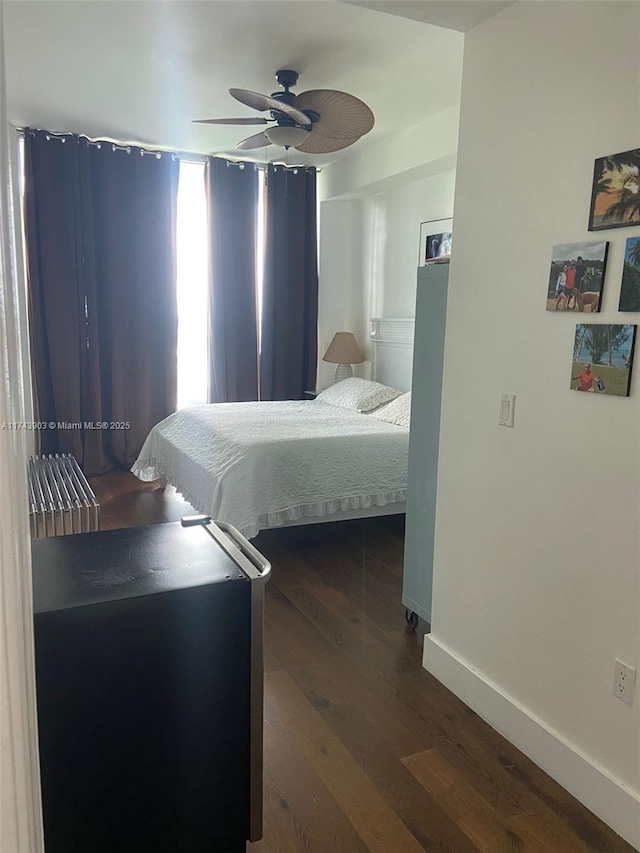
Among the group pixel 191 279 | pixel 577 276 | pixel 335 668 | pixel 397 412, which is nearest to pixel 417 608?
pixel 335 668

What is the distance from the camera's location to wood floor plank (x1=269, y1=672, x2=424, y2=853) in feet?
5.35

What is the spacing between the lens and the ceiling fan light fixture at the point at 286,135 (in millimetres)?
3213

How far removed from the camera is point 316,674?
7.79 ft

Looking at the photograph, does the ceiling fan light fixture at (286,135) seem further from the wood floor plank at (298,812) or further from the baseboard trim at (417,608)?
the wood floor plank at (298,812)

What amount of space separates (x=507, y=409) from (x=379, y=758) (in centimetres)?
118

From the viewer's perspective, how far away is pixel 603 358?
1.66 metres

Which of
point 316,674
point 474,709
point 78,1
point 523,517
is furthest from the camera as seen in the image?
point 78,1

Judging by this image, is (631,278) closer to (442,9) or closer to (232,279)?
(442,9)

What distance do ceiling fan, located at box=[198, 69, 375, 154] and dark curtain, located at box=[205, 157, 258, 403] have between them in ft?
5.91

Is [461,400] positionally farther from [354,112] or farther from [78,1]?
[78,1]

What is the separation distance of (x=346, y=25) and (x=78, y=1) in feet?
3.95

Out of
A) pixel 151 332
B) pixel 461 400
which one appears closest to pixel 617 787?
pixel 461 400

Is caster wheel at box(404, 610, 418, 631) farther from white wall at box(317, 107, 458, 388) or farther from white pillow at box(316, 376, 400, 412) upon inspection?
white wall at box(317, 107, 458, 388)

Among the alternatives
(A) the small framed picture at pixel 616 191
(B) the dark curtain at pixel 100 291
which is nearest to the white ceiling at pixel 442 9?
(A) the small framed picture at pixel 616 191
